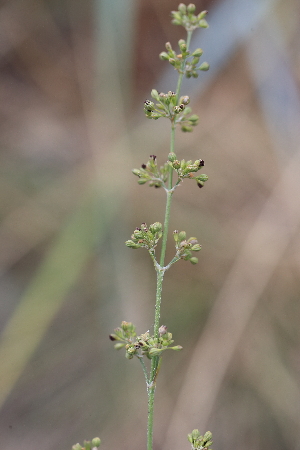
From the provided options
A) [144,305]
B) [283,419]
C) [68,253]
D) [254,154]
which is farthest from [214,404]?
[254,154]

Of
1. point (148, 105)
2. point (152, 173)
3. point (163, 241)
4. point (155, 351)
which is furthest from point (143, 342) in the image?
point (148, 105)

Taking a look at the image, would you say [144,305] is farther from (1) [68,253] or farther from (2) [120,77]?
(2) [120,77]

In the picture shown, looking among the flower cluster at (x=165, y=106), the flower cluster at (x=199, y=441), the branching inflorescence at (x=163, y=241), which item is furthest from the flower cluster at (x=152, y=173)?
the flower cluster at (x=199, y=441)

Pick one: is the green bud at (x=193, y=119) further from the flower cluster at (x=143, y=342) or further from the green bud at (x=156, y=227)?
the flower cluster at (x=143, y=342)

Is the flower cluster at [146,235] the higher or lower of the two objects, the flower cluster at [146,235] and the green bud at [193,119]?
the lower

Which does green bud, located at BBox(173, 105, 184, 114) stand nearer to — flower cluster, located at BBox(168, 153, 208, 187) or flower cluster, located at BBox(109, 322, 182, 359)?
flower cluster, located at BBox(168, 153, 208, 187)

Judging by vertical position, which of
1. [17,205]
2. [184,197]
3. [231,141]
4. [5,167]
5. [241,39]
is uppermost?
[241,39]
